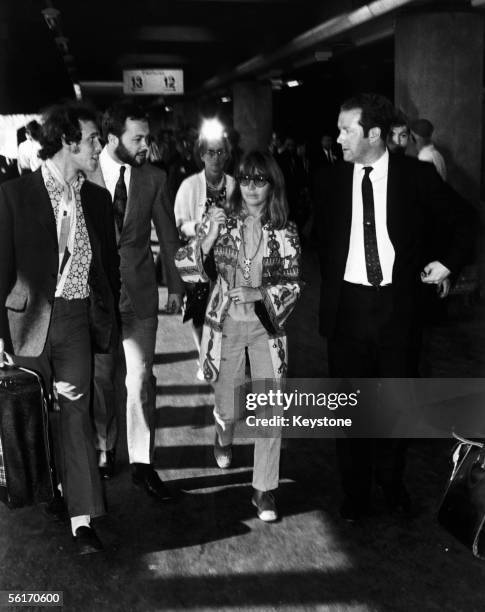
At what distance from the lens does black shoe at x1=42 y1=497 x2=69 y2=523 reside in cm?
441

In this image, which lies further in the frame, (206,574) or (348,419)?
(348,419)

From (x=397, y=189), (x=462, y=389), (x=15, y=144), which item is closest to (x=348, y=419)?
(x=462, y=389)

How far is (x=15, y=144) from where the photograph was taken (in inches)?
512

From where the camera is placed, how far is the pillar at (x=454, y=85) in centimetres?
1095

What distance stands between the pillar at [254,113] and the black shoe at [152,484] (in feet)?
72.3

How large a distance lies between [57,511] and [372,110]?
2.54 m

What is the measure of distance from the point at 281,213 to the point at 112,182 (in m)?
0.96

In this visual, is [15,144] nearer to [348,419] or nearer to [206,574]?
[348,419]

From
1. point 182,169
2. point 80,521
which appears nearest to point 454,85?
point 182,169

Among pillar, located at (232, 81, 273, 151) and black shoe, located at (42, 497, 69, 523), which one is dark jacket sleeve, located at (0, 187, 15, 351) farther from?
pillar, located at (232, 81, 273, 151)

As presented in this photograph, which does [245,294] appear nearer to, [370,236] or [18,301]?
[370,236]

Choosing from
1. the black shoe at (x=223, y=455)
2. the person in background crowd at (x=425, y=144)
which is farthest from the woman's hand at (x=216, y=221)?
the person in background crowd at (x=425, y=144)

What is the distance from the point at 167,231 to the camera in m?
4.76

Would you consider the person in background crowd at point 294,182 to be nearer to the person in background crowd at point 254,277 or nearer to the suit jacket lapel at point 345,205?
the person in background crowd at point 254,277
